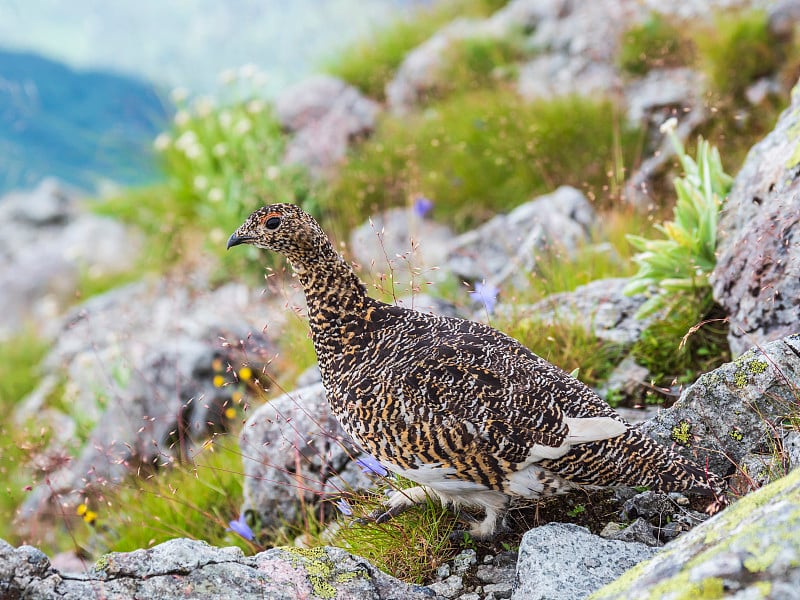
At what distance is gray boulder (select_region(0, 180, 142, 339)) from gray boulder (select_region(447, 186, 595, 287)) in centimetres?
705

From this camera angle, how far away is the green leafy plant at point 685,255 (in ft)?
15.8

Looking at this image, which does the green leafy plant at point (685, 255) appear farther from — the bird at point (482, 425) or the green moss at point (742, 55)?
the green moss at point (742, 55)

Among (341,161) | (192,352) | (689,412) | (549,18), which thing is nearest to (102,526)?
(192,352)

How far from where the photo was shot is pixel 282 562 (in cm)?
296

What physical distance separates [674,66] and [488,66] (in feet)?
10.1

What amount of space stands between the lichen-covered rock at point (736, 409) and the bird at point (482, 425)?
0.75ft

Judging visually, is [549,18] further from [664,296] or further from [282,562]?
[282,562]

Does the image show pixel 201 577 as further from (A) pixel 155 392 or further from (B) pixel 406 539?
(A) pixel 155 392

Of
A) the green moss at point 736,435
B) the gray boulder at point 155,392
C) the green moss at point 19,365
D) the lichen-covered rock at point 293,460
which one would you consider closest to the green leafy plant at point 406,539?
the lichen-covered rock at point 293,460

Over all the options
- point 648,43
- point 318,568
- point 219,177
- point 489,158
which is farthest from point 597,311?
point 219,177

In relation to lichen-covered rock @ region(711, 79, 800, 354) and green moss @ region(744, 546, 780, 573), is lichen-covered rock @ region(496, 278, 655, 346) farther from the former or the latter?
green moss @ region(744, 546, 780, 573)

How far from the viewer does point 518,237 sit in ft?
20.8

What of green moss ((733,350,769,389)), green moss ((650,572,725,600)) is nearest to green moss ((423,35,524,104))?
green moss ((733,350,769,389))

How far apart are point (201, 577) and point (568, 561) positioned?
4.51 feet
